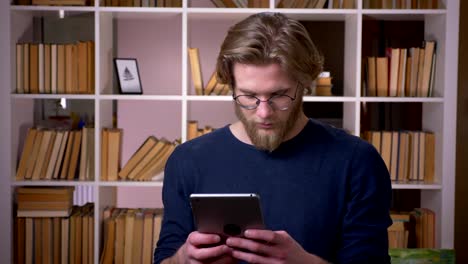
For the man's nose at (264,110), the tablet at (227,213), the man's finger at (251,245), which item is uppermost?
the man's nose at (264,110)

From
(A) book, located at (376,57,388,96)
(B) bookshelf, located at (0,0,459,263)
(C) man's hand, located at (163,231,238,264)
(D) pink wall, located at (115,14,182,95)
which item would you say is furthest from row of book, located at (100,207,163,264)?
(D) pink wall, located at (115,14,182,95)

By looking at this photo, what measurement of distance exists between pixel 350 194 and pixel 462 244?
105 inches

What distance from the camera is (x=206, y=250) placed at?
1.55 m

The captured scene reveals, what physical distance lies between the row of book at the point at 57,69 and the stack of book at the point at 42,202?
0.50 meters

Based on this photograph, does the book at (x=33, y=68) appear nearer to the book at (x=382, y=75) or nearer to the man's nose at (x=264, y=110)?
the book at (x=382, y=75)

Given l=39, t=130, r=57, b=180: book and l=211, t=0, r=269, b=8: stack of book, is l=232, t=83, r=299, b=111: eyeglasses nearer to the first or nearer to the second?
l=211, t=0, r=269, b=8: stack of book

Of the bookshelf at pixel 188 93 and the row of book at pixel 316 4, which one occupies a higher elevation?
the row of book at pixel 316 4

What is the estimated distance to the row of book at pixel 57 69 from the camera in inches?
138

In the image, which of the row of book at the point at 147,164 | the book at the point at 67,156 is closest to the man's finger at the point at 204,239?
the row of book at the point at 147,164

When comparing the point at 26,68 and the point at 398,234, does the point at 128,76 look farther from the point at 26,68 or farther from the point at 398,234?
the point at 398,234

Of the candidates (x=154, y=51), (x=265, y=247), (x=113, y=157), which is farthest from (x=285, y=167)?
(x=154, y=51)

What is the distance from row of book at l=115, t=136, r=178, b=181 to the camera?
3.55 metres

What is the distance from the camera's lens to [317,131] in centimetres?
183

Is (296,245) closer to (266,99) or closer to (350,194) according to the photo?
(350,194)
